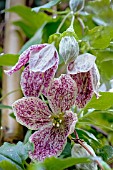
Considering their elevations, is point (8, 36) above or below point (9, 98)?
above

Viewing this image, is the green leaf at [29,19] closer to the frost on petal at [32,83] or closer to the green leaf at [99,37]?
the green leaf at [99,37]

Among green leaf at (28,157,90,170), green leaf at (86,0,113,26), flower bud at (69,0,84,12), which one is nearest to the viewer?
green leaf at (28,157,90,170)

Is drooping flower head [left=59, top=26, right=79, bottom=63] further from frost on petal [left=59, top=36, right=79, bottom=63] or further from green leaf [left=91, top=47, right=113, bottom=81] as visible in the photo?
green leaf [left=91, top=47, right=113, bottom=81]

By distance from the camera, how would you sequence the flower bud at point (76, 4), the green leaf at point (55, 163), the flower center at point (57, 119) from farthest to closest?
the flower bud at point (76, 4), the flower center at point (57, 119), the green leaf at point (55, 163)

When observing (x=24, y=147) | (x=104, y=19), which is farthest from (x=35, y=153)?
(x=104, y=19)

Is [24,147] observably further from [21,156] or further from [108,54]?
[108,54]

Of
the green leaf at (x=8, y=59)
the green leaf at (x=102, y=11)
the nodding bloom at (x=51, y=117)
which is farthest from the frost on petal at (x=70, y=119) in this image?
the green leaf at (x=102, y=11)

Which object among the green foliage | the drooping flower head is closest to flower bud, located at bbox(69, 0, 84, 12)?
the green foliage
